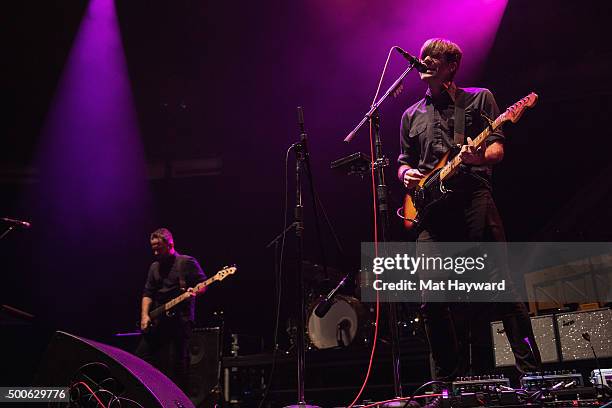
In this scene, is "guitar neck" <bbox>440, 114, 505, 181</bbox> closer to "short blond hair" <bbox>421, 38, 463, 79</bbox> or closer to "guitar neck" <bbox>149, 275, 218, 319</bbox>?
"short blond hair" <bbox>421, 38, 463, 79</bbox>

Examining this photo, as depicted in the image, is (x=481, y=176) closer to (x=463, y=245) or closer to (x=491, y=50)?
(x=463, y=245)

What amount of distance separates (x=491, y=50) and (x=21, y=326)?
27.0 feet

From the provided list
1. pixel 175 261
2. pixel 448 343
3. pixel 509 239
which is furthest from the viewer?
pixel 509 239

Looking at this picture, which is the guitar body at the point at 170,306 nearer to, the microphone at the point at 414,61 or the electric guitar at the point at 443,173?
the electric guitar at the point at 443,173

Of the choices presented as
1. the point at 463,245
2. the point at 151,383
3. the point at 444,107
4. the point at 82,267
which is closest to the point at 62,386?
the point at 151,383

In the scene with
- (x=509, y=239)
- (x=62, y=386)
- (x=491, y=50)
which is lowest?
(x=62, y=386)

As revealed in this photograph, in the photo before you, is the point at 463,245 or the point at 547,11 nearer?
the point at 463,245

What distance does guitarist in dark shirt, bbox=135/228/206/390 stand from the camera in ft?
19.2

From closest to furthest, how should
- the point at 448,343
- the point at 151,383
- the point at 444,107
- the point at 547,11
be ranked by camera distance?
the point at 151,383 < the point at 448,343 < the point at 444,107 < the point at 547,11

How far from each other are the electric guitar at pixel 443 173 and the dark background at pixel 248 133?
3243 mm

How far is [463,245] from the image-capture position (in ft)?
10.2

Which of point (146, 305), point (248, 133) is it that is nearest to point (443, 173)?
point (146, 305)

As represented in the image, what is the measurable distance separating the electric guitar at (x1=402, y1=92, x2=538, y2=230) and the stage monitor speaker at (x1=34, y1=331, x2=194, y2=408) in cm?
184

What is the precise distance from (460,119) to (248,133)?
536cm
